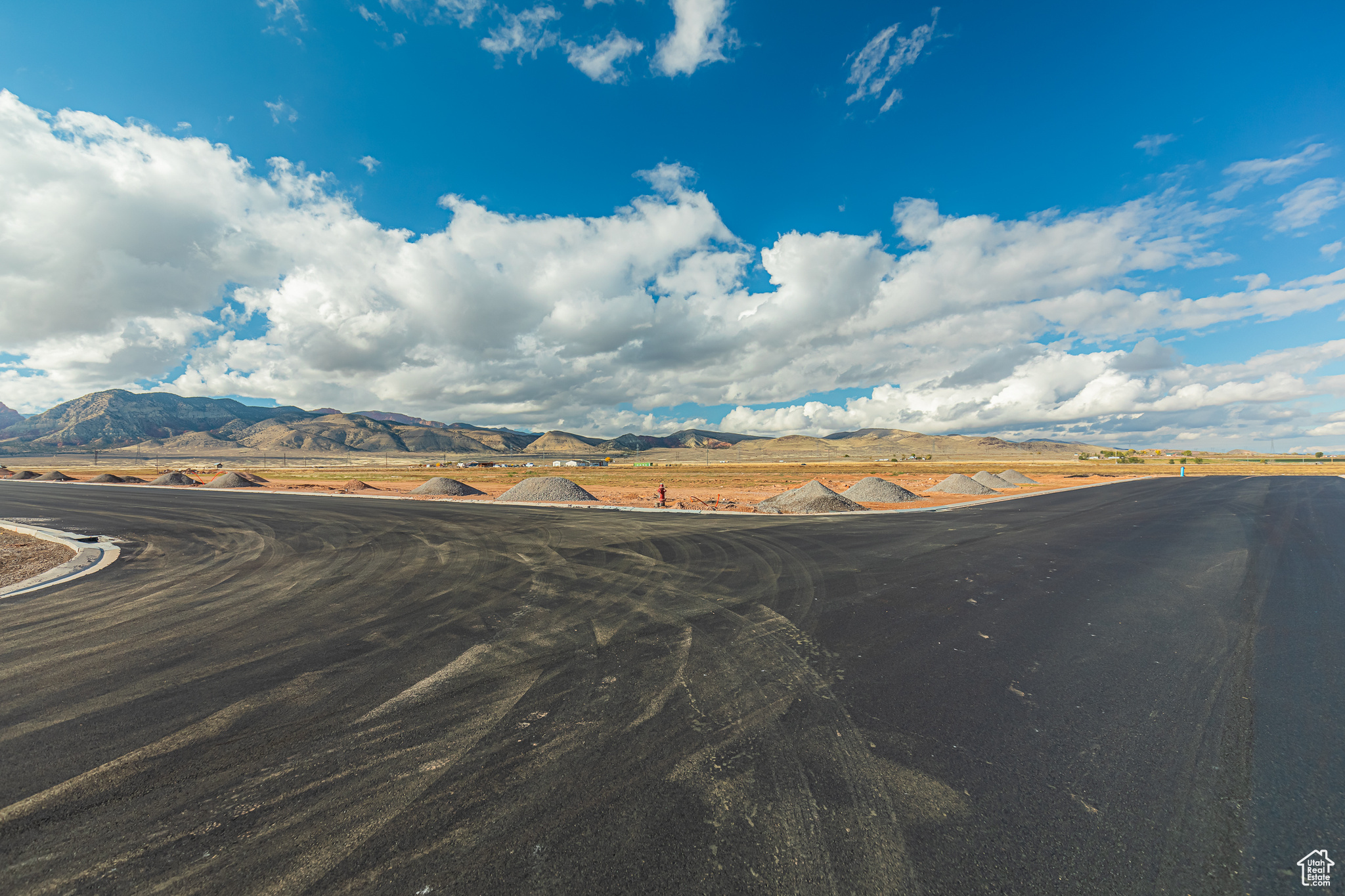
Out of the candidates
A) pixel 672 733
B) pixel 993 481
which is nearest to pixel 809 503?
pixel 672 733

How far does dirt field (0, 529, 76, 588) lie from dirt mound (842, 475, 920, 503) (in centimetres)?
2960

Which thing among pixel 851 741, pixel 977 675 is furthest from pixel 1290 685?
pixel 851 741

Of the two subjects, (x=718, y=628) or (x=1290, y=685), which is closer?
(x=1290, y=685)

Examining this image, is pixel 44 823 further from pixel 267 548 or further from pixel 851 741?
pixel 267 548

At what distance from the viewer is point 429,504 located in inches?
981

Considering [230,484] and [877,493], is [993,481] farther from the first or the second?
[230,484]

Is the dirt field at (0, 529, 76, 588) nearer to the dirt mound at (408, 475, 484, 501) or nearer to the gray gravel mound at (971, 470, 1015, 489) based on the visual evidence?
the dirt mound at (408, 475, 484, 501)

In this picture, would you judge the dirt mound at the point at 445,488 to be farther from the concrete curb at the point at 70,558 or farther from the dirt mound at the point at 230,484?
the dirt mound at the point at 230,484

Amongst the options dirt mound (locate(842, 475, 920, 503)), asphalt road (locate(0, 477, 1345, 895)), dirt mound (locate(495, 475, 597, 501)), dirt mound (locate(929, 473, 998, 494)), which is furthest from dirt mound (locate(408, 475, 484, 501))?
dirt mound (locate(929, 473, 998, 494))

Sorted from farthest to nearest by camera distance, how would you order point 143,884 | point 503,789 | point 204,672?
point 204,672, point 503,789, point 143,884

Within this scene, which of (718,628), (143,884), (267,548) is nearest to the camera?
(143,884)

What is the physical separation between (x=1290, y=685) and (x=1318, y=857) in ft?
10.3

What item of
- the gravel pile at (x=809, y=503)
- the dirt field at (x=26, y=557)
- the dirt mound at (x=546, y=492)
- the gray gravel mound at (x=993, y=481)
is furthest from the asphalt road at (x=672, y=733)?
the gray gravel mound at (x=993, y=481)

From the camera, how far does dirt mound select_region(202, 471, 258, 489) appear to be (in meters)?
39.8
